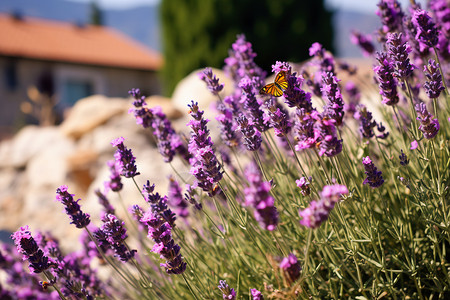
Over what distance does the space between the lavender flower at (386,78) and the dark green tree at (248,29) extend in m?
9.30

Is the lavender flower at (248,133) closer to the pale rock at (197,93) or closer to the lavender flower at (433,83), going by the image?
the lavender flower at (433,83)

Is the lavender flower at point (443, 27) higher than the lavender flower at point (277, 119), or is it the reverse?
the lavender flower at point (443, 27)

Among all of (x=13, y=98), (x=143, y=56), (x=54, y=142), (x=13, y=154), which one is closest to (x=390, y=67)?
(x=54, y=142)

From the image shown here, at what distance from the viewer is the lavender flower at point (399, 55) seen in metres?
1.66

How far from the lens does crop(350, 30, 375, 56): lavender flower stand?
281 centimetres

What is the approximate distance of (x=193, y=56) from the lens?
37.4ft

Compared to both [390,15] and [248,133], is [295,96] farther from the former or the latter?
[390,15]

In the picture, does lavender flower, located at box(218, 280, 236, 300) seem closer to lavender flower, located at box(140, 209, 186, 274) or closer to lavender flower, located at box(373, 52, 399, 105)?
lavender flower, located at box(140, 209, 186, 274)

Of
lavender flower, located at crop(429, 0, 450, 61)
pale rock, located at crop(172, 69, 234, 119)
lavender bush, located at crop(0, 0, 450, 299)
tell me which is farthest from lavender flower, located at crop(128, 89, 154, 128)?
pale rock, located at crop(172, 69, 234, 119)

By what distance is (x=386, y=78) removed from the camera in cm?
167

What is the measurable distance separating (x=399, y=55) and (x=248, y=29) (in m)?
9.95

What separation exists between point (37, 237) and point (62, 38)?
829 inches

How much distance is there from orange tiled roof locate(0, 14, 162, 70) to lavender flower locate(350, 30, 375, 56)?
17753mm

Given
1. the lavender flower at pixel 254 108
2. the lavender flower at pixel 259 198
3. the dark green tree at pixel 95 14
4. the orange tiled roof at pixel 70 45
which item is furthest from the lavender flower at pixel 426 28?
the dark green tree at pixel 95 14
